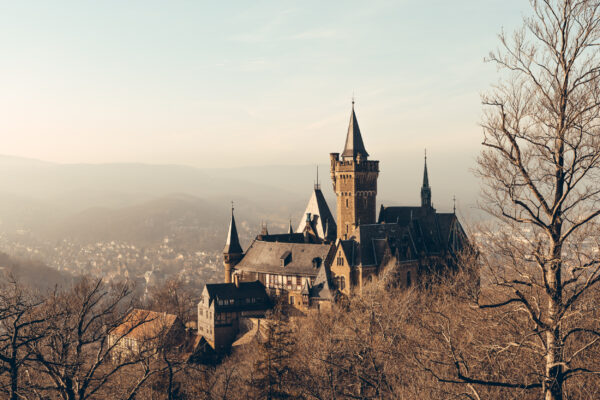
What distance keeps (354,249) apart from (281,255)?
1490 centimetres

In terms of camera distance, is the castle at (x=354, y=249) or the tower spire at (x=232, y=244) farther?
the tower spire at (x=232, y=244)

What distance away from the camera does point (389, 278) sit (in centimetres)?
6562

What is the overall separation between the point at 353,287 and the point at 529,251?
54.9 m

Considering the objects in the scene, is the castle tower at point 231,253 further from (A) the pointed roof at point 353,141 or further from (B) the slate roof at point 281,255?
(A) the pointed roof at point 353,141

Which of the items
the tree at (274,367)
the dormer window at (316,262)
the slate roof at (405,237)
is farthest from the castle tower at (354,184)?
the tree at (274,367)

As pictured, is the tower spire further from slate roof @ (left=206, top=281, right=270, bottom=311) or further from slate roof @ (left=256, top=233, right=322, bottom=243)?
slate roof @ (left=206, top=281, right=270, bottom=311)

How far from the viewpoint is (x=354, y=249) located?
69.9m

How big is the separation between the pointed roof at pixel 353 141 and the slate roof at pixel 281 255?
15.7 m

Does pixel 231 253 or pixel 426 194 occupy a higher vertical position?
pixel 426 194

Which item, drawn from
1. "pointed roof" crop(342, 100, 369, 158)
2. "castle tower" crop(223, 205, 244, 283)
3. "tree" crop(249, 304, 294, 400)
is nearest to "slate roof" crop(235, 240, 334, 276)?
"castle tower" crop(223, 205, 244, 283)

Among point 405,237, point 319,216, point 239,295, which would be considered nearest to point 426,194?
point 405,237

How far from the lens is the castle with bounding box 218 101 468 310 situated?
69562 millimetres

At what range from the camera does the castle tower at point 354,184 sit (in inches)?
3226

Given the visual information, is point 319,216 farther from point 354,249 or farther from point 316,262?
point 354,249
